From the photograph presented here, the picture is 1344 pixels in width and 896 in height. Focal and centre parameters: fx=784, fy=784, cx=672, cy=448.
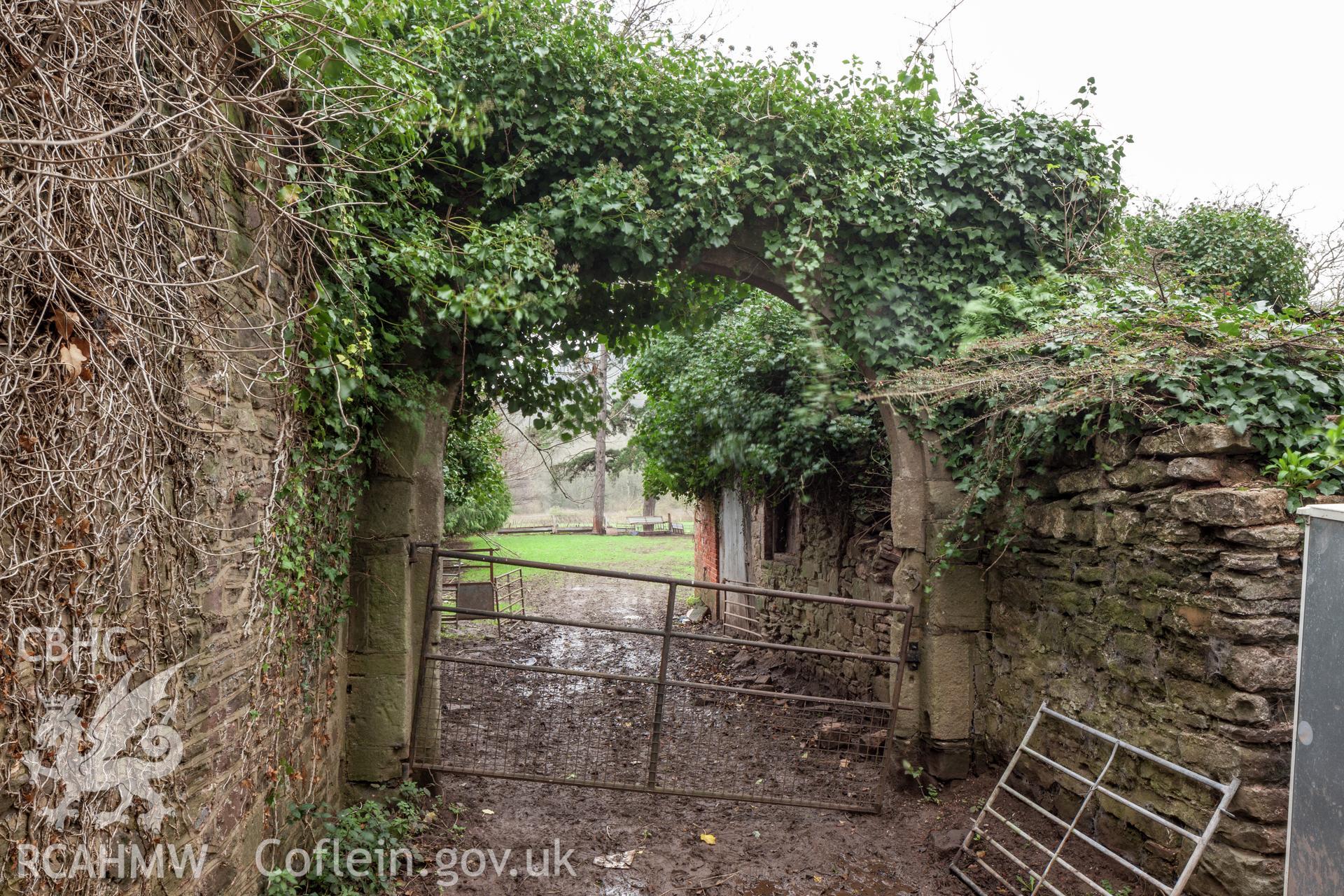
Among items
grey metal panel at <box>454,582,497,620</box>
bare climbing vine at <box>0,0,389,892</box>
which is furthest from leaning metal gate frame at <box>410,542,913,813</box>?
grey metal panel at <box>454,582,497,620</box>

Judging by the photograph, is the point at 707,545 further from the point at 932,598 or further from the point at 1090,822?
the point at 1090,822

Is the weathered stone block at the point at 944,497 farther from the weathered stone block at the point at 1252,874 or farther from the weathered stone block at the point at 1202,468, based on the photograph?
the weathered stone block at the point at 1252,874

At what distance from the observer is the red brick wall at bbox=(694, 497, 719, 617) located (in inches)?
439

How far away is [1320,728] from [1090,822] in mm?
1781

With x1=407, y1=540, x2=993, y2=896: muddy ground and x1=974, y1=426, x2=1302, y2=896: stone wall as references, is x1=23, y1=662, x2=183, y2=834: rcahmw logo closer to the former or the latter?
x1=407, y1=540, x2=993, y2=896: muddy ground

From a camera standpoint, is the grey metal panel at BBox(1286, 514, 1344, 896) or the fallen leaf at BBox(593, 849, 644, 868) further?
the fallen leaf at BBox(593, 849, 644, 868)

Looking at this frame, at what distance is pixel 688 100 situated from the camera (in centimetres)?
460

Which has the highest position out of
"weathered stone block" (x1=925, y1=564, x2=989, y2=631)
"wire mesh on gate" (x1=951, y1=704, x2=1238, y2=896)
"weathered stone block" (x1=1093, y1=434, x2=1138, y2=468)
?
"weathered stone block" (x1=1093, y1=434, x2=1138, y2=468)

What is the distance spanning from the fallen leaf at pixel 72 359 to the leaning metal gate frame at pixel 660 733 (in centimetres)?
250

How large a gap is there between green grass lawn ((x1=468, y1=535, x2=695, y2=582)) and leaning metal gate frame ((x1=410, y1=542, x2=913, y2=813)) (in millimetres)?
8695

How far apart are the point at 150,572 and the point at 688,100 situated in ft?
12.2

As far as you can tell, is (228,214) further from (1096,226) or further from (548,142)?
(1096,226)

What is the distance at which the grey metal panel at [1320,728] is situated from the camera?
2.39 m

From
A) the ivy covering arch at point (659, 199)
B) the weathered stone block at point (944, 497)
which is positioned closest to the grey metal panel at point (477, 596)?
the ivy covering arch at point (659, 199)
